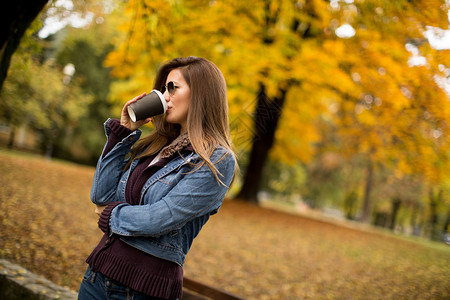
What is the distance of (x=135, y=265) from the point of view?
1700 millimetres

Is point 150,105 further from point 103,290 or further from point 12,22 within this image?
point 12,22

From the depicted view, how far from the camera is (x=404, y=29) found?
7.77 m

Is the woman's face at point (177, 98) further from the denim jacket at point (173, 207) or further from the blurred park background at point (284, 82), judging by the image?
the blurred park background at point (284, 82)

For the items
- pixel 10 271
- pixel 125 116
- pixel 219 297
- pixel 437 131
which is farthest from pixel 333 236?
pixel 125 116

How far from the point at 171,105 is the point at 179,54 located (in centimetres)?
687

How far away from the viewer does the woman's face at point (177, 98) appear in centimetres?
187

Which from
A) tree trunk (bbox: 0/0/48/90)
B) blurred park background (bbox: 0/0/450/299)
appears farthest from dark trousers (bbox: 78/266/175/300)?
tree trunk (bbox: 0/0/48/90)

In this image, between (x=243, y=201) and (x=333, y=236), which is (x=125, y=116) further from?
(x=243, y=201)

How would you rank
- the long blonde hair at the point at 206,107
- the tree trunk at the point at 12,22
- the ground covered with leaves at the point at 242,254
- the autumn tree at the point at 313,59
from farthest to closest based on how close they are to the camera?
the autumn tree at the point at 313,59
the ground covered with leaves at the point at 242,254
the tree trunk at the point at 12,22
the long blonde hair at the point at 206,107

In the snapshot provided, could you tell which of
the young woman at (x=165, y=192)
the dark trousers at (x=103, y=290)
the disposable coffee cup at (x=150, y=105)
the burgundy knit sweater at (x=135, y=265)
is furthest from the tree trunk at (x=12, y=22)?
the dark trousers at (x=103, y=290)

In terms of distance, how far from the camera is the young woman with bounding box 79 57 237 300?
166cm

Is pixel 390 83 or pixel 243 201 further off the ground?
pixel 390 83

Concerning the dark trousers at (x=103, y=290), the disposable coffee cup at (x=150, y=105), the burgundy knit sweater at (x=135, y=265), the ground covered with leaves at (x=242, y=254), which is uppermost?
the disposable coffee cup at (x=150, y=105)

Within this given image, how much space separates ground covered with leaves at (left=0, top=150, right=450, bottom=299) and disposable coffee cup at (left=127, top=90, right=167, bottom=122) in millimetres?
3461
